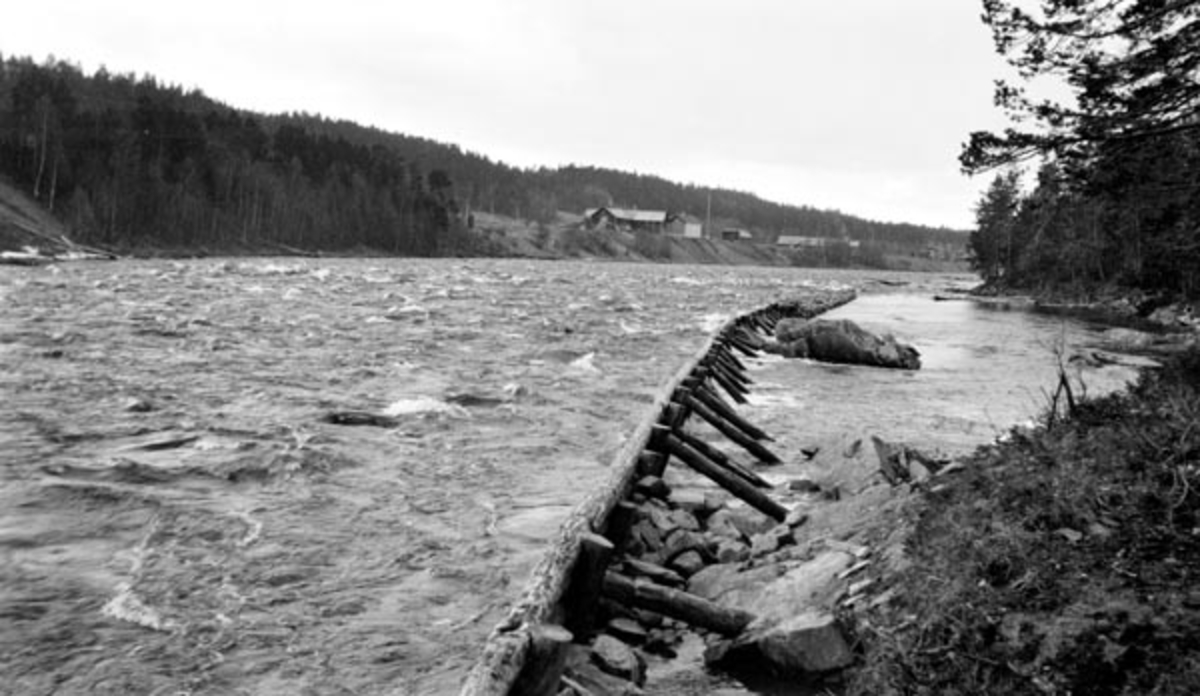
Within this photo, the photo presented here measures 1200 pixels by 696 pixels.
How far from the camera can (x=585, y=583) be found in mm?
6297

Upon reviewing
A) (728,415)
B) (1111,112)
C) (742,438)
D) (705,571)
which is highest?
(1111,112)

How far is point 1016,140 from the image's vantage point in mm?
9844

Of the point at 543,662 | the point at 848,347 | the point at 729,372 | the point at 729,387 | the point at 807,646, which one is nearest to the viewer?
the point at 543,662

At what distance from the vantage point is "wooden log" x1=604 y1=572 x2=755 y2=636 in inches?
257

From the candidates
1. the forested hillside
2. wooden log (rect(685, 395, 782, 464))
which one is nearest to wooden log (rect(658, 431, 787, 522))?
wooden log (rect(685, 395, 782, 464))

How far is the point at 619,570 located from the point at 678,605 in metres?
1.01

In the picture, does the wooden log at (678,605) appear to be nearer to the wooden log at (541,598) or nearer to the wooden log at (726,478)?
the wooden log at (541,598)

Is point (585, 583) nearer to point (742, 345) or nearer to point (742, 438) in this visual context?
point (742, 438)

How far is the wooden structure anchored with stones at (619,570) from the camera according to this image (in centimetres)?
473

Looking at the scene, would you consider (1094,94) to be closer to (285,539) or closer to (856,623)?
(856,623)

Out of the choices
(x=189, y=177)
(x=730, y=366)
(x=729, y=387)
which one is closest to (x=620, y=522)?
(x=729, y=387)

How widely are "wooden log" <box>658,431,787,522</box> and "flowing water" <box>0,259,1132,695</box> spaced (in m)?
1.36

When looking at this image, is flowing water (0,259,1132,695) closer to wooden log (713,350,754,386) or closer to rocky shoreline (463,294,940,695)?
wooden log (713,350,754,386)

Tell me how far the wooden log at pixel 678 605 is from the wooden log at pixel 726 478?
3.37 m
